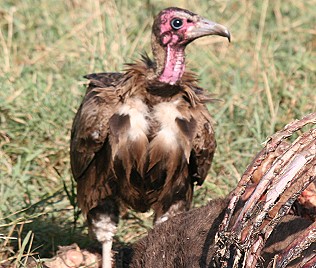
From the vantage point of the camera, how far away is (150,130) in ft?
16.5

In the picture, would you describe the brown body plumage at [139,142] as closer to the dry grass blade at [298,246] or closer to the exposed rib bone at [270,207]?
the exposed rib bone at [270,207]

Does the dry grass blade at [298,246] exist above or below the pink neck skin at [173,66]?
below

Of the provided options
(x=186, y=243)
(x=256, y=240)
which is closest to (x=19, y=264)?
(x=186, y=243)

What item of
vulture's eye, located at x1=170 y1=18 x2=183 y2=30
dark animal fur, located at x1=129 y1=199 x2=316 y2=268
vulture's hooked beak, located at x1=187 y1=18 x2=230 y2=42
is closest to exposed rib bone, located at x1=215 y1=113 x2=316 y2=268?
dark animal fur, located at x1=129 y1=199 x2=316 y2=268

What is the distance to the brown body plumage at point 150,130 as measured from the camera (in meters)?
5.01

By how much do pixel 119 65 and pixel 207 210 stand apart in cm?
303

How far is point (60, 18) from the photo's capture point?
27.6 ft

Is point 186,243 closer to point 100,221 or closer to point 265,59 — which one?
point 100,221

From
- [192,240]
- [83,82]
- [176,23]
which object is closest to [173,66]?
[176,23]

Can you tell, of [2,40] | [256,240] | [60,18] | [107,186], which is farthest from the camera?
[60,18]

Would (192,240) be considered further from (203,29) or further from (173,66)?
(203,29)

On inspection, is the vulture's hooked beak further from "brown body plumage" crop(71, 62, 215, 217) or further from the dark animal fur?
the dark animal fur

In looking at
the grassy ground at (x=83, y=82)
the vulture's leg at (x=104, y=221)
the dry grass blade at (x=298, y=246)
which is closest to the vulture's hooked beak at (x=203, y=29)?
the vulture's leg at (x=104, y=221)

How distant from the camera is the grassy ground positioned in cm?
578
